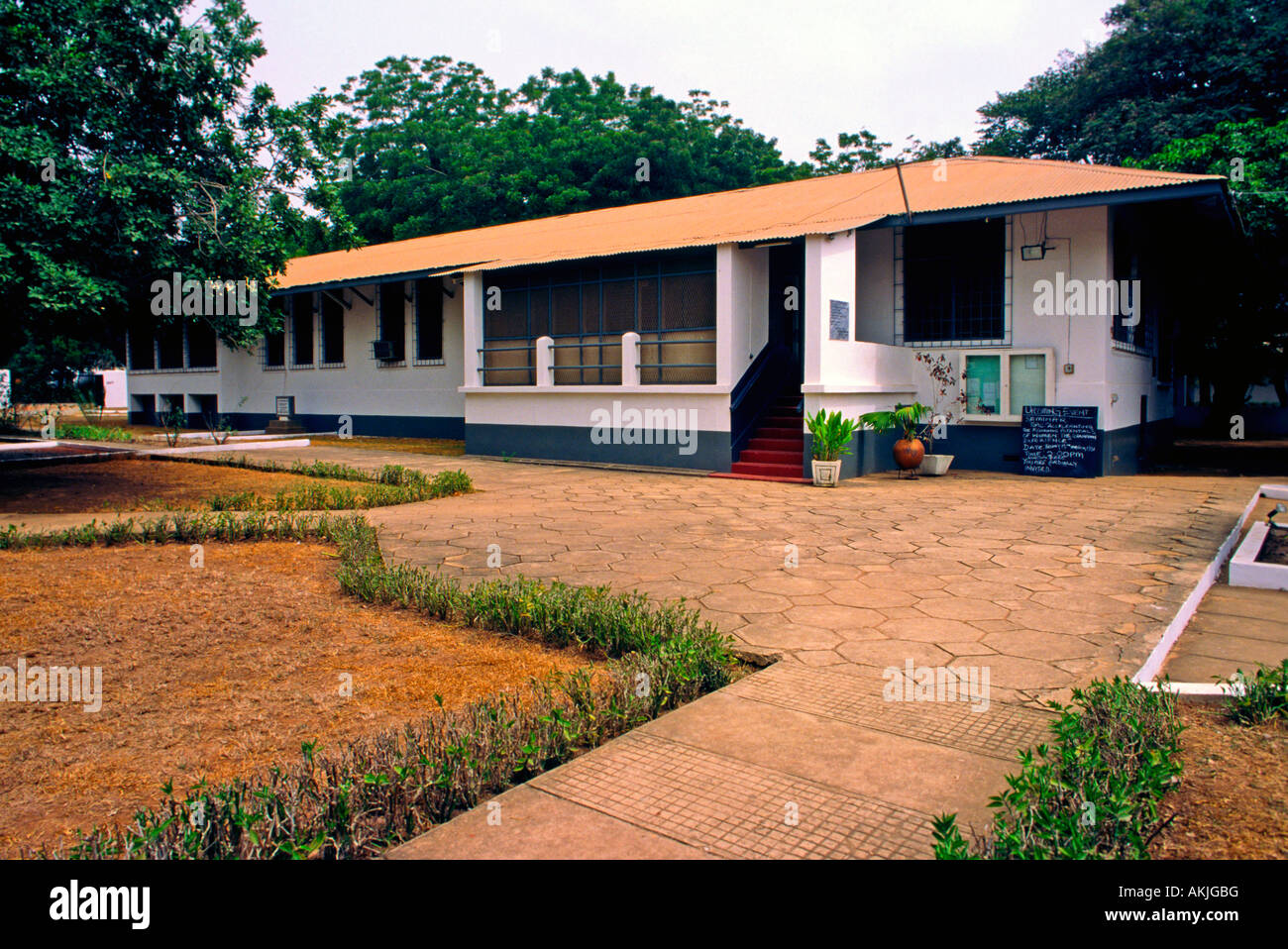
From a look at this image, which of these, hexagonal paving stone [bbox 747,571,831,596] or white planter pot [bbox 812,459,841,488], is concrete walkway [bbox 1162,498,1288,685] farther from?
white planter pot [bbox 812,459,841,488]

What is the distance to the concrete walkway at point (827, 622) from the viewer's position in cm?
295

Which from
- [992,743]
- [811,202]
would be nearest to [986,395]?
[811,202]

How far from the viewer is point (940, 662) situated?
15.4ft

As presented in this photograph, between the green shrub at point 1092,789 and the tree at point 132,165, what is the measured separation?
9.34m

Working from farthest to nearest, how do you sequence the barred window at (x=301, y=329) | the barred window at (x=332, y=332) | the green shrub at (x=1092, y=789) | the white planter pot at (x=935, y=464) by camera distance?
the barred window at (x=301, y=329)
the barred window at (x=332, y=332)
the white planter pot at (x=935, y=464)
the green shrub at (x=1092, y=789)

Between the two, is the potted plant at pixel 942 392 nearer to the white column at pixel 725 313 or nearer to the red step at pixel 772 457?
the red step at pixel 772 457

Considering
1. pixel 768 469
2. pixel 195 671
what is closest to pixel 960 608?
pixel 195 671

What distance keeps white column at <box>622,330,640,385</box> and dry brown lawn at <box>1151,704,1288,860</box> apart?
11926 millimetres

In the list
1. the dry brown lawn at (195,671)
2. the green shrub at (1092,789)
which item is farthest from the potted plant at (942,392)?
the green shrub at (1092,789)

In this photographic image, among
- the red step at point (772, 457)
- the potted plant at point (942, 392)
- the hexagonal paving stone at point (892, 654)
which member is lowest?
the hexagonal paving stone at point (892, 654)

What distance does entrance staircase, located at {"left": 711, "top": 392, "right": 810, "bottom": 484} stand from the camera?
1380cm

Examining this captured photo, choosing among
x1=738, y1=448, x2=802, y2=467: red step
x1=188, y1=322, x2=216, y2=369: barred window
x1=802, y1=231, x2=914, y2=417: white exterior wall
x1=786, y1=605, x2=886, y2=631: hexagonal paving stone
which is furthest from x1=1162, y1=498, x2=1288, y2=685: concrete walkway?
x1=188, y1=322, x2=216, y2=369: barred window

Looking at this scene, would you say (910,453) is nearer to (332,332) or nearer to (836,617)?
(836,617)

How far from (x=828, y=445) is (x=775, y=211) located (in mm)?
5373
